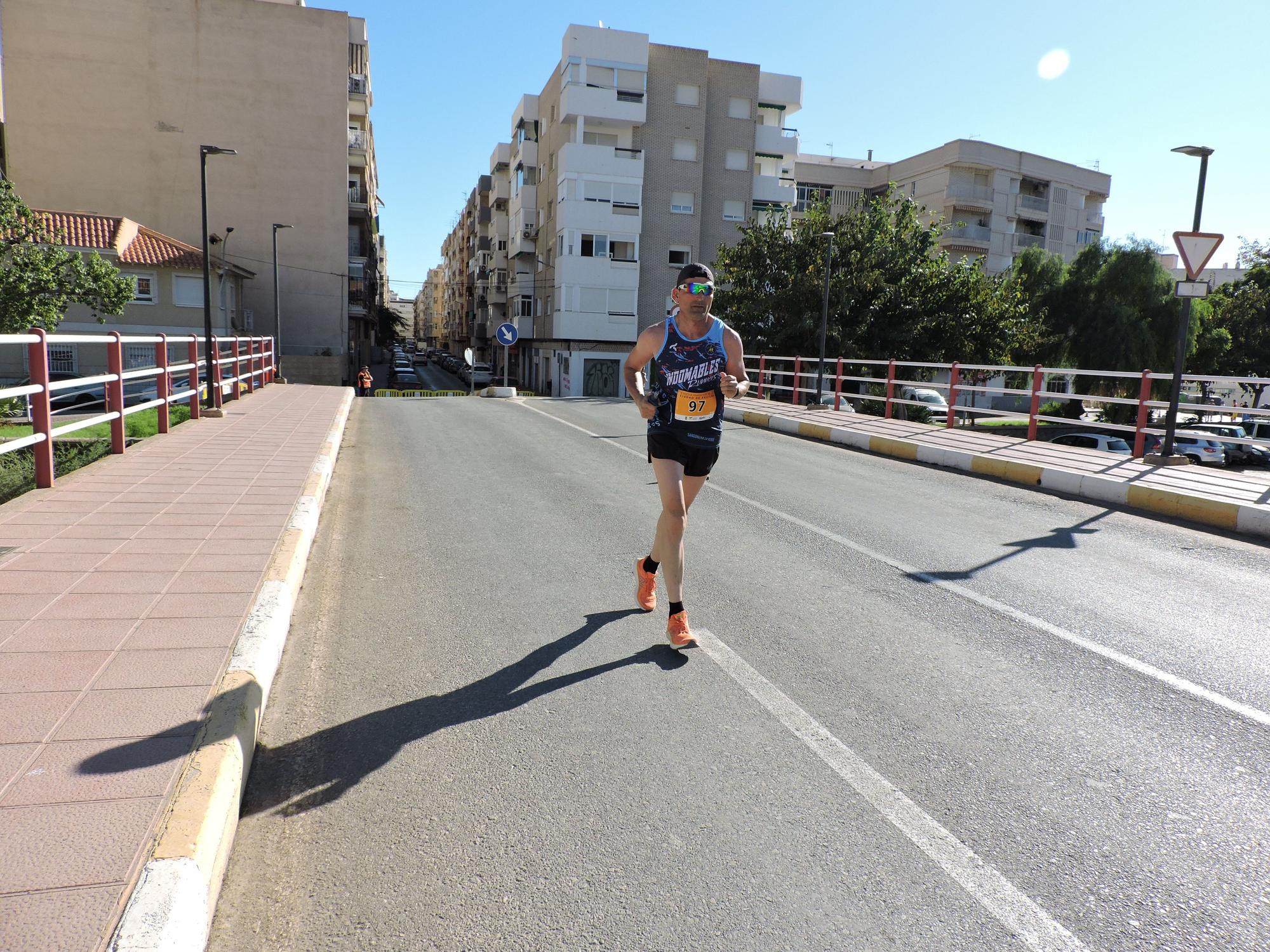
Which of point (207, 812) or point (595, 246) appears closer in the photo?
point (207, 812)

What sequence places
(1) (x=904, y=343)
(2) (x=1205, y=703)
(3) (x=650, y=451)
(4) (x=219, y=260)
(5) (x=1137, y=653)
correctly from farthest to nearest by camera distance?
(4) (x=219, y=260) < (1) (x=904, y=343) < (3) (x=650, y=451) < (5) (x=1137, y=653) < (2) (x=1205, y=703)

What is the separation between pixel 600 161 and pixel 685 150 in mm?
5221

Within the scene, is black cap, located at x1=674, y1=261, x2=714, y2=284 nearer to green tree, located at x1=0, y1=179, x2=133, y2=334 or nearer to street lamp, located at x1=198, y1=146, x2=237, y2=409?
street lamp, located at x1=198, y1=146, x2=237, y2=409

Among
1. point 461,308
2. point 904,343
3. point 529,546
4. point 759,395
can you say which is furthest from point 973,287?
point 461,308

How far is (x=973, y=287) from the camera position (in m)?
32.9

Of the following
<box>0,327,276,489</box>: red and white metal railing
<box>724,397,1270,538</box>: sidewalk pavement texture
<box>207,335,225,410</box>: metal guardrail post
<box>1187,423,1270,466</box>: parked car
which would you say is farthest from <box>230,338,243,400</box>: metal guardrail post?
<box>1187,423,1270,466</box>: parked car

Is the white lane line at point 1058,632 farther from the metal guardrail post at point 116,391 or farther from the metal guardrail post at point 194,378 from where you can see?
the metal guardrail post at point 194,378

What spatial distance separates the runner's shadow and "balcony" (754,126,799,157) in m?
49.4

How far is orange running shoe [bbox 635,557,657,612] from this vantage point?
16.8 feet

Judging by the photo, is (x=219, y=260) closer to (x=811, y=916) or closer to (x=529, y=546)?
(x=529, y=546)

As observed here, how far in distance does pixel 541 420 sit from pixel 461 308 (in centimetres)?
9048

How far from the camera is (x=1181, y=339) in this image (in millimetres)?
10883

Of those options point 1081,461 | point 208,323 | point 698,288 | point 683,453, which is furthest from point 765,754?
point 208,323

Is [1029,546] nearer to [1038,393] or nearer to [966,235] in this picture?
[1038,393]
